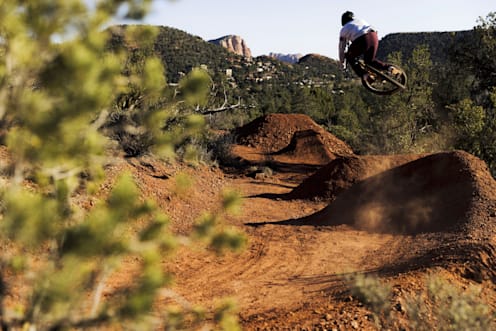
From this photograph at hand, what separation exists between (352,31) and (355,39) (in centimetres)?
15

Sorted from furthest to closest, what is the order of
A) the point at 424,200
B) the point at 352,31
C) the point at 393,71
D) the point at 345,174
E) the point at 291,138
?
the point at 291,138 < the point at 345,174 < the point at 424,200 < the point at 393,71 < the point at 352,31

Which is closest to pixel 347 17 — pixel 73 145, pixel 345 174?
pixel 73 145

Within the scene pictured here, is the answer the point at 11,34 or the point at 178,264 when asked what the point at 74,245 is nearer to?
the point at 11,34

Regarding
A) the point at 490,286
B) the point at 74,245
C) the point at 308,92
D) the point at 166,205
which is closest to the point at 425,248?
the point at 490,286

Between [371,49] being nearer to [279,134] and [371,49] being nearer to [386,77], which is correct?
[386,77]

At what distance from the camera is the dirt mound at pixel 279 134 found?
29219 millimetres

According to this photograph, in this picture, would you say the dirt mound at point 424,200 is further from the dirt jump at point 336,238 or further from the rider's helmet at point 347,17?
the rider's helmet at point 347,17

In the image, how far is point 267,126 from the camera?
32.0m

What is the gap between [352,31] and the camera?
24.3ft

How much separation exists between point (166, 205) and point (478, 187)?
915 cm

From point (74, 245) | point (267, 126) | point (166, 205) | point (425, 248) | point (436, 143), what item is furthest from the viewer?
point (267, 126)

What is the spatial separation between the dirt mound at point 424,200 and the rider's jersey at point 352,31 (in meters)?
5.76

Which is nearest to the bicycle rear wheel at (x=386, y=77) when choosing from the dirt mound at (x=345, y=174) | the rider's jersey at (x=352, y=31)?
the rider's jersey at (x=352, y=31)

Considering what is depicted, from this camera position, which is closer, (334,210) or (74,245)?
(74,245)
